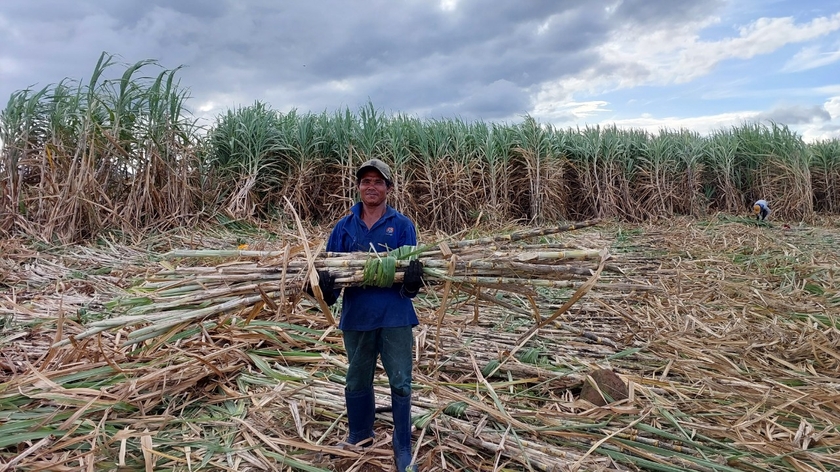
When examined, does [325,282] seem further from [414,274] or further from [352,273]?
[414,274]

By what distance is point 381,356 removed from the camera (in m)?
2.18

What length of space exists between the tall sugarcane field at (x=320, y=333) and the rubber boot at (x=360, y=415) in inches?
3.7

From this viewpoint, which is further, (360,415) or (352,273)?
(360,415)

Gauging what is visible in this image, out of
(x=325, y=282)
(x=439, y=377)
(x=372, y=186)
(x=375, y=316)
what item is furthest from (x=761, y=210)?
(x=325, y=282)

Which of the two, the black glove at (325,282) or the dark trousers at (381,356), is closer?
the black glove at (325,282)

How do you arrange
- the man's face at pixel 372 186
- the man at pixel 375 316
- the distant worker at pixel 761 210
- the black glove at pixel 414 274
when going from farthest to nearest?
the distant worker at pixel 761 210
the man's face at pixel 372 186
the man at pixel 375 316
the black glove at pixel 414 274

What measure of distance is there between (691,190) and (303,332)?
11234 millimetres

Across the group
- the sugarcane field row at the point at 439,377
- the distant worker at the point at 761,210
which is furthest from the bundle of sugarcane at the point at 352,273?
the distant worker at the point at 761,210

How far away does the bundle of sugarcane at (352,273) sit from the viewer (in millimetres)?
1992

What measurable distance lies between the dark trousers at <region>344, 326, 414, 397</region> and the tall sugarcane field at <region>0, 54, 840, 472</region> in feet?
0.89

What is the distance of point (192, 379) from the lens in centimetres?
250

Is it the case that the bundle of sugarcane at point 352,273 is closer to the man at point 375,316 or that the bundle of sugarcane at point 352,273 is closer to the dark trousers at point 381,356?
the man at point 375,316

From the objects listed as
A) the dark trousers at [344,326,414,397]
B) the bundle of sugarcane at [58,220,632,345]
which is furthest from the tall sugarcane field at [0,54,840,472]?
the dark trousers at [344,326,414,397]

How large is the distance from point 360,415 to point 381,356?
12.9 inches
